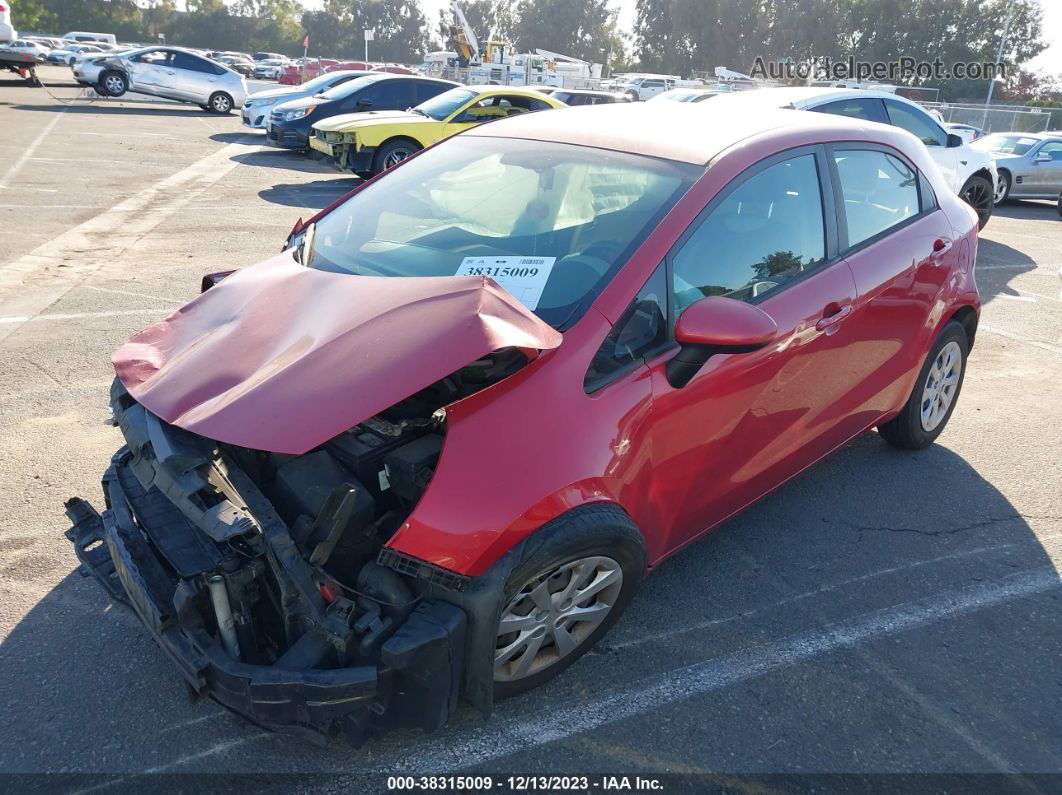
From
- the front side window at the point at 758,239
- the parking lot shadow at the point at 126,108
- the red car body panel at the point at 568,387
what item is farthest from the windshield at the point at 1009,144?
the parking lot shadow at the point at 126,108

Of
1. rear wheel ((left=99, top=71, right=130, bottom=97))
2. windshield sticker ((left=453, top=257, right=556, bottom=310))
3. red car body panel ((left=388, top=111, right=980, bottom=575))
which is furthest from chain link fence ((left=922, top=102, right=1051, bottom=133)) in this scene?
windshield sticker ((left=453, top=257, right=556, bottom=310))

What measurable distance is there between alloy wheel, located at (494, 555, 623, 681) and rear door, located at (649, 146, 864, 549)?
1.14ft

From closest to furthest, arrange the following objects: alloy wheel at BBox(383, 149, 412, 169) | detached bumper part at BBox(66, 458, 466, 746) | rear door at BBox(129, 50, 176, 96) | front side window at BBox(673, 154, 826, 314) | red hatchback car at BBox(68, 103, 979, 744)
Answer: detached bumper part at BBox(66, 458, 466, 746) < red hatchback car at BBox(68, 103, 979, 744) < front side window at BBox(673, 154, 826, 314) < alloy wheel at BBox(383, 149, 412, 169) < rear door at BBox(129, 50, 176, 96)

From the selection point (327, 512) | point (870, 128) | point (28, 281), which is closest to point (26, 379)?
point (28, 281)

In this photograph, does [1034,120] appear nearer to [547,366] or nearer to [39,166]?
[39,166]

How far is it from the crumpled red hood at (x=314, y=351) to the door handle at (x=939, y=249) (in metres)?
2.47

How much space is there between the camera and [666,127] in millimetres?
3316

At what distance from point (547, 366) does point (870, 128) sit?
2.46 meters

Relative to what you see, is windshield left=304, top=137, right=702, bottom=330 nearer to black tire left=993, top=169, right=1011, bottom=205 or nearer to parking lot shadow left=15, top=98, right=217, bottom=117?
black tire left=993, top=169, right=1011, bottom=205

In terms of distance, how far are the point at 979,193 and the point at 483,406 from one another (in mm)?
10758

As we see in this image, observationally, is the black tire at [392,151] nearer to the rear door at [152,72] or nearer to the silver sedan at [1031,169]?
the silver sedan at [1031,169]

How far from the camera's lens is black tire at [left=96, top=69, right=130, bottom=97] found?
2327 cm

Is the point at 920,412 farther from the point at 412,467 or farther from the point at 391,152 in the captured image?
the point at 391,152

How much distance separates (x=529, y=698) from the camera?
2.66m
